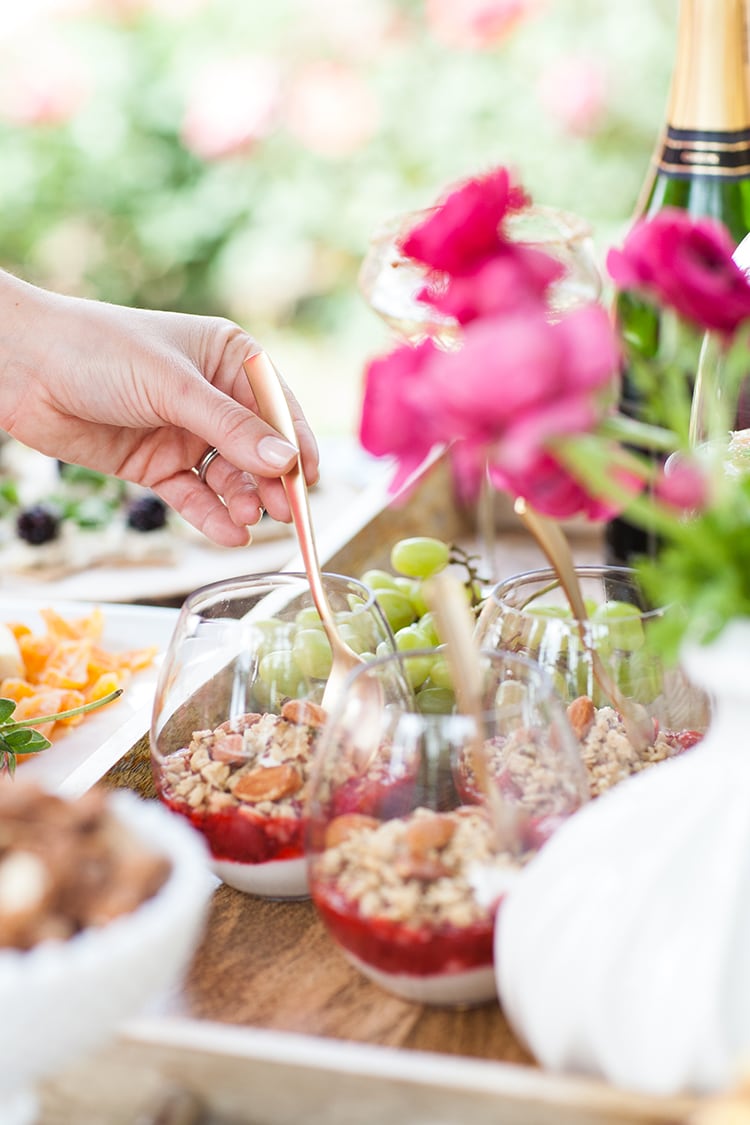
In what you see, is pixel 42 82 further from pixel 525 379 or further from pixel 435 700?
pixel 525 379

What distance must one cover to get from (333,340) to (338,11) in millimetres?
858

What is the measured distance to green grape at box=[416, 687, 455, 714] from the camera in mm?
667

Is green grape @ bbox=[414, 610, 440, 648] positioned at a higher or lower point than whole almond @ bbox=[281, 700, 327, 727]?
lower

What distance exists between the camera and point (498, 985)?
536 millimetres

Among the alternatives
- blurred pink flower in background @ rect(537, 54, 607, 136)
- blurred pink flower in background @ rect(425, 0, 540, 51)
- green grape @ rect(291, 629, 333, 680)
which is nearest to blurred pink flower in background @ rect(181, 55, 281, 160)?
blurred pink flower in background @ rect(425, 0, 540, 51)

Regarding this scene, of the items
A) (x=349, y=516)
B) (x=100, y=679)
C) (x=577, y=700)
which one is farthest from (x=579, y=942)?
(x=349, y=516)

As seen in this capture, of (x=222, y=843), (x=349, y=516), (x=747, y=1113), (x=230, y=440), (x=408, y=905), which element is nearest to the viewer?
(x=747, y=1113)

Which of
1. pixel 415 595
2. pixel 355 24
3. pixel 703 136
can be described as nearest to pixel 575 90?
pixel 355 24

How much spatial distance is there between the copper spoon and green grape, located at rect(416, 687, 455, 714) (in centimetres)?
8

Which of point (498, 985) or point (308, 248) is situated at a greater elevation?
point (498, 985)

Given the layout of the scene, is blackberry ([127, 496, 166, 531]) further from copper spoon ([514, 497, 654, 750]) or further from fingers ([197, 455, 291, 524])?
copper spoon ([514, 497, 654, 750])

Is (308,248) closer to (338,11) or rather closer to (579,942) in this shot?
(338,11)

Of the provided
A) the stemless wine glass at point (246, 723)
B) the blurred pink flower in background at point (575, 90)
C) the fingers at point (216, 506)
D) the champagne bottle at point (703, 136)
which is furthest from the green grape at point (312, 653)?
the blurred pink flower in background at point (575, 90)

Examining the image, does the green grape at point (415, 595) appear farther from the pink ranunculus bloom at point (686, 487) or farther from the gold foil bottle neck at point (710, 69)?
the gold foil bottle neck at point (710, 69)
